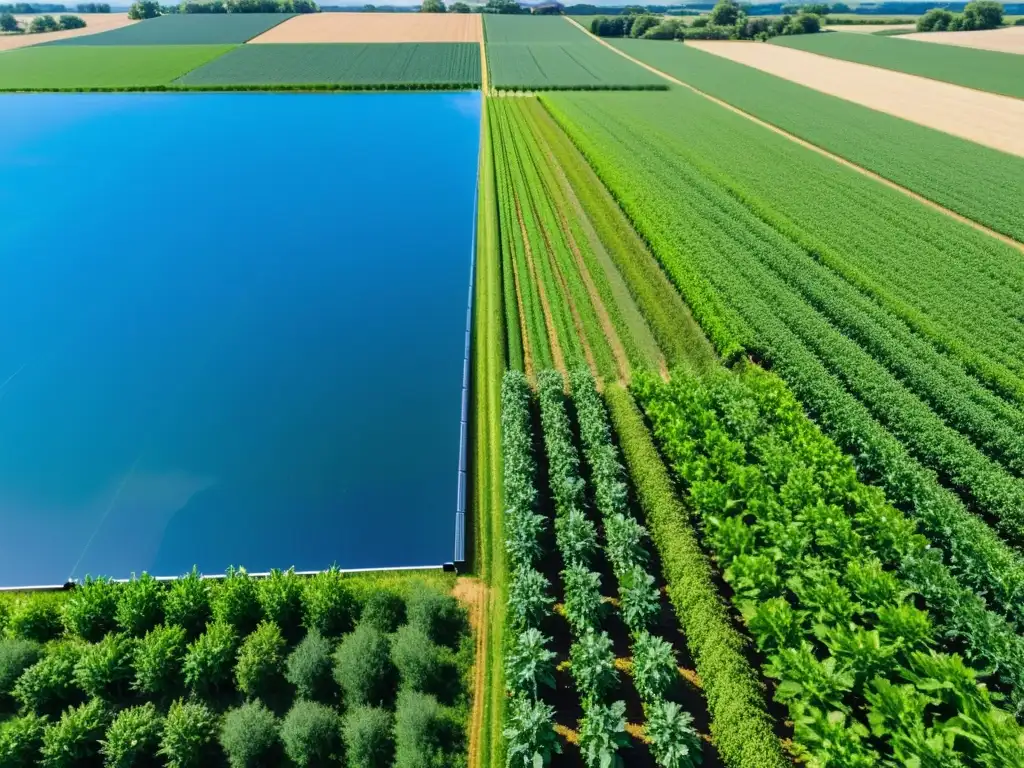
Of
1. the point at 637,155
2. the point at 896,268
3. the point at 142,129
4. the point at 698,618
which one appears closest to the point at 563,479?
the point at 698,618

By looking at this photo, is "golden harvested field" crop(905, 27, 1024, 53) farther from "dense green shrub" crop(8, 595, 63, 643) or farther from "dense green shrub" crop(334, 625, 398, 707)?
"dense green shrub" crop(8, 595, 63, 643)

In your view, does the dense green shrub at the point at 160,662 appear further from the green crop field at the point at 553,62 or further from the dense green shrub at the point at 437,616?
the green crop field at the point at 553,62

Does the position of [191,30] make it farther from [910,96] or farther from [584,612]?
[584,612]

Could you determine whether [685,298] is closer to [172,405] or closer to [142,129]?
[172,405]

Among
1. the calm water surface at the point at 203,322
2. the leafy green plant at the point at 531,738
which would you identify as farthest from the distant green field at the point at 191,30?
the leafy green plant at the point at 531,738

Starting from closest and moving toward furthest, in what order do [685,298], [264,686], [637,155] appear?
1. [264,686]
2. [685,298]
3. [637,155]

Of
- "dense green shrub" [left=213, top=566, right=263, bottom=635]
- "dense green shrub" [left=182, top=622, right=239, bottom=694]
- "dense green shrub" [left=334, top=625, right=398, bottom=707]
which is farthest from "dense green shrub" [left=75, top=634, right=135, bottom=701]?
"dense green shrub" [left=334, top=625, right=398, bottom=707]
